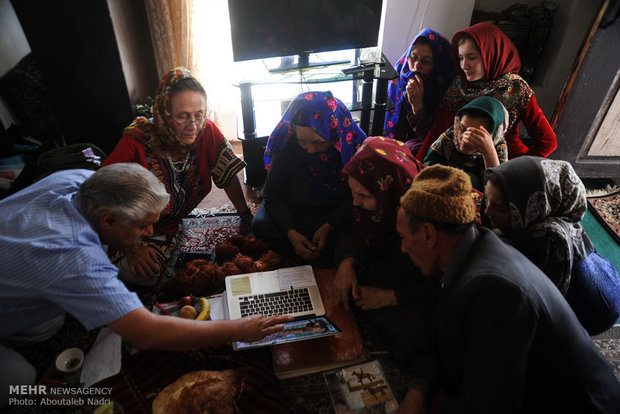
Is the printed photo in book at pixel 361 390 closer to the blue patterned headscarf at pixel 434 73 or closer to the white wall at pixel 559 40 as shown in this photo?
the blue patterned headscarf at pixel 434 73

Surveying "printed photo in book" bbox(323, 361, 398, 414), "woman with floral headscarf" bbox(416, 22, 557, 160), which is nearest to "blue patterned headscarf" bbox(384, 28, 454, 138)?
"woman with floral headscarf" bbox(416, 22, 557, 160)

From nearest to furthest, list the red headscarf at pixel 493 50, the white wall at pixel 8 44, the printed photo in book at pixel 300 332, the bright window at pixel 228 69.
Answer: the printed photo in book at pixel 300 332, the red headscarf at pixel 493 50, the white wall at pixel 8 44, the bright window at pixel 228 69

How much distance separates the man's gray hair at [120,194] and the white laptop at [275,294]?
0.50 metres

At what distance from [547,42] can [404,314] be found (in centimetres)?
287

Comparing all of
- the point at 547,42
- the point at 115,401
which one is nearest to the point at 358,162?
the point at 115,401

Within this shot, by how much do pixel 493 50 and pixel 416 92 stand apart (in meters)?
0.51

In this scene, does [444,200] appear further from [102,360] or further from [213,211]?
[213,211]

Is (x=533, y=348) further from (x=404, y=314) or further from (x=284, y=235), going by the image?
(x=284, y=235)

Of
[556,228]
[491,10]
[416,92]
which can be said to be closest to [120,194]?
Result: [556,228]

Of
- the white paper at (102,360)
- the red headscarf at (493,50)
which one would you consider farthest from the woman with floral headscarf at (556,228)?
the white paper at (102,360)

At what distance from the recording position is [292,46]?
271 centimetres

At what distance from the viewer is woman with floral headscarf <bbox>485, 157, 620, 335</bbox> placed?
4.93 feet

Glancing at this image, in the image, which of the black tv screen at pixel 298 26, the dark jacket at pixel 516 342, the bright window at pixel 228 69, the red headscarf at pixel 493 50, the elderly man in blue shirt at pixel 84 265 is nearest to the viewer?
the dark jacket at pixel 516 342

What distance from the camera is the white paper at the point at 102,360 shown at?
4.28 ft
